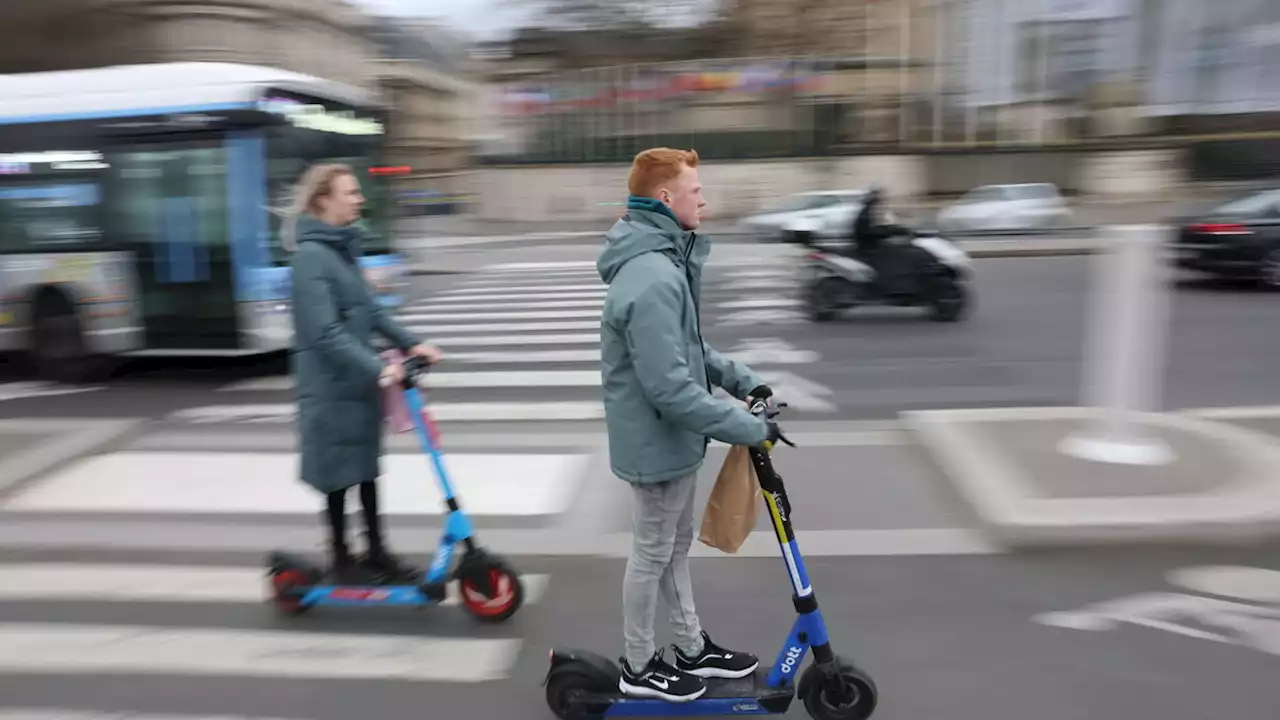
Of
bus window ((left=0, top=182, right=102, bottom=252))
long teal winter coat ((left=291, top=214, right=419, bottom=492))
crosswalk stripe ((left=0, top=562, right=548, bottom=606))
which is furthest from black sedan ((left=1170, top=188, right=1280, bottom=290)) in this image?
bus window ((left=0, top=182, right=102, bottom=252))

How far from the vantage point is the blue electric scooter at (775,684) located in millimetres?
3256

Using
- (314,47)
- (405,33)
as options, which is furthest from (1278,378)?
(405,33)

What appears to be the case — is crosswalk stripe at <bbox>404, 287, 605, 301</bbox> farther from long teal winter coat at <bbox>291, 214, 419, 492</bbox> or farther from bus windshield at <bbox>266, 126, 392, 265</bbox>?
long teal winter coat at <bbox>291, 214, 419, 492</bbox>

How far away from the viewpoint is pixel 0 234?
9.90 metres

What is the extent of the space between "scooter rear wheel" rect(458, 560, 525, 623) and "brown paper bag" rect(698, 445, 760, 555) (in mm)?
1174

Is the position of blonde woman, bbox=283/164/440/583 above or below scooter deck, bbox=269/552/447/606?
above

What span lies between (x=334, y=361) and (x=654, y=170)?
1581 mm

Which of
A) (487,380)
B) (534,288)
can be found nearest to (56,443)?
(487,380)

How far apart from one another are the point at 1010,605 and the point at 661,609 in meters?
1.44

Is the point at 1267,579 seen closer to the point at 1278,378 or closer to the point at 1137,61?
the point at 1278,378

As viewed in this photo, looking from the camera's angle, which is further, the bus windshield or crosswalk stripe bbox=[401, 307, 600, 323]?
crosswalk stripe bbox=[401, 307, 600, 323]

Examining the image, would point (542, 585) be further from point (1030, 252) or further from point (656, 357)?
point (1030, 252)

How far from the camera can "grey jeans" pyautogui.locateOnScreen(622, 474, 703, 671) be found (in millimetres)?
3218

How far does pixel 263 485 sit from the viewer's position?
20.5 ft
